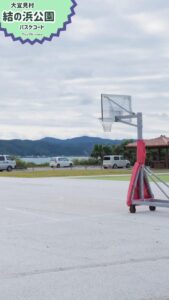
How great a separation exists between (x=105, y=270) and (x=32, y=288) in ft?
4.07

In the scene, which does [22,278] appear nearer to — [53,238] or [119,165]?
[53,238]

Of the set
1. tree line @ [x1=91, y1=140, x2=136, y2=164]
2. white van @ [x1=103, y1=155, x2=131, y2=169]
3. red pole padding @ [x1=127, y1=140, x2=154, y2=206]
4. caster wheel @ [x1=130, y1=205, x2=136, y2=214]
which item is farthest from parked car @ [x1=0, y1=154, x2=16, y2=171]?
caster wheel @ [x1=130, y1=205, x2=136, y2=214]

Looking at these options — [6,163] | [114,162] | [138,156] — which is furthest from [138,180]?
[114,162]

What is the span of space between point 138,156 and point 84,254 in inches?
247

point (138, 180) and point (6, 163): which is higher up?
point (6, 163)

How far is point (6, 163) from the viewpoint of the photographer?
2238 inches

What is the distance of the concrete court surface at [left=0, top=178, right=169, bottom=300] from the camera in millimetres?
6422

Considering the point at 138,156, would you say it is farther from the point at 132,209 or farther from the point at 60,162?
the point at 60,162

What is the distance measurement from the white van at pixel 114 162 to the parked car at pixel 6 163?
8.86 m

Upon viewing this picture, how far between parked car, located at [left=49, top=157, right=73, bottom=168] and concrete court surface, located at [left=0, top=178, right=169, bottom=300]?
48.4 m

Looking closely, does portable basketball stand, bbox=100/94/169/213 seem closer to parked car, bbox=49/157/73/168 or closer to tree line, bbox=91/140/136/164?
parked car, bbox=49/157/73/168

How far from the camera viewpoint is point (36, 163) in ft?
220

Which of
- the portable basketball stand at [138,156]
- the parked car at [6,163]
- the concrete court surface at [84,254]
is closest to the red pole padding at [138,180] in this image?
the portable basketball stand at [138,156]

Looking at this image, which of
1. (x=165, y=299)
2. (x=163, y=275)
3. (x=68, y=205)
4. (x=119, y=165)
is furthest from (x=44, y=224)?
(x=119, y=165)
